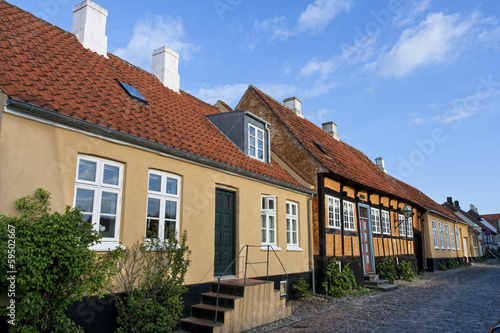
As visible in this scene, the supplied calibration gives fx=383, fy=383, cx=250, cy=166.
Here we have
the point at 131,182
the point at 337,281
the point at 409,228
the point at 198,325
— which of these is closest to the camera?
the point at 131,182

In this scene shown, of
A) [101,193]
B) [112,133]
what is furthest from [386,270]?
[112,133]

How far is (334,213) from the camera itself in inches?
555

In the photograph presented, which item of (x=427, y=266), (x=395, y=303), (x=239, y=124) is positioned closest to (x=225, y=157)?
(x=239, y=124)

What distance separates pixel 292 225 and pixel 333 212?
7.44 feet

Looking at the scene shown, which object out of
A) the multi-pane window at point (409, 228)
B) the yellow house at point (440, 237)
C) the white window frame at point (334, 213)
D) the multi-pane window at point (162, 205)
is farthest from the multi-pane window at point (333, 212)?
the yellow house at point (440, 237)

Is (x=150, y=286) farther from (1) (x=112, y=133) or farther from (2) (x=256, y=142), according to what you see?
(2) (x=256, y=142)

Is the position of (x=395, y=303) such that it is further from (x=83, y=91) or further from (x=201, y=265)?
(x=83, y=91)

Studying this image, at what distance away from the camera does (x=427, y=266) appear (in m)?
24.7

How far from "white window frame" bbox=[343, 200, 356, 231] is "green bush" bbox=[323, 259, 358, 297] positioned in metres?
2.13

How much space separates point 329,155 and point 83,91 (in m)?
10.7

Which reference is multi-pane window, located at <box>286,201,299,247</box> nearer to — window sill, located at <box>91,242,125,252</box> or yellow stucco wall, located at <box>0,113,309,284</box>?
yellow stucco wall, located at <box>0,113,309,284</box>

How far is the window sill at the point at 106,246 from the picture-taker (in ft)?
20.7

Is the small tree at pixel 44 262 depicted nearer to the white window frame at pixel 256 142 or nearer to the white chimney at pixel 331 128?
the white window frame at pixel 256 142

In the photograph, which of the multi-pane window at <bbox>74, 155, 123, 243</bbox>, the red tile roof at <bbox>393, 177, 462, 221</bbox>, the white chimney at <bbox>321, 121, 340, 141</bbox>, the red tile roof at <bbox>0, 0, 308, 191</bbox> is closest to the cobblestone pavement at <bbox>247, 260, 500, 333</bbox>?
the multi-pane window at <bbox>74, 155, 123, 243</bbox>
